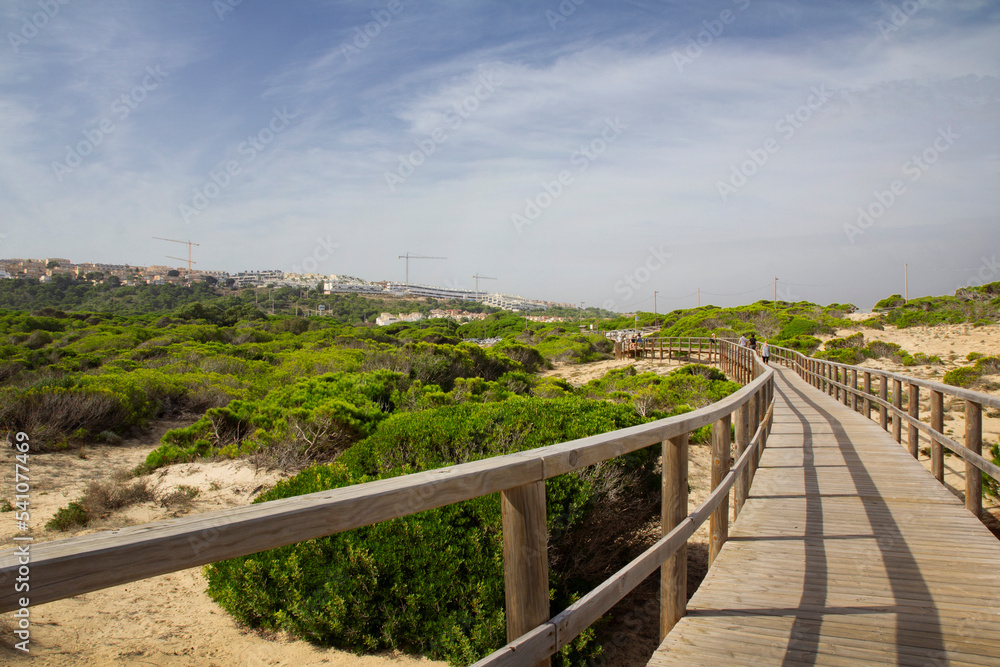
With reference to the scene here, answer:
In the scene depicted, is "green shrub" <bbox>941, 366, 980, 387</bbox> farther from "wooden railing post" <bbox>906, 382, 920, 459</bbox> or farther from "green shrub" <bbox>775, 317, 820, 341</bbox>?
"green shrub" <bbox>775, 317, 820, 341</bbox>

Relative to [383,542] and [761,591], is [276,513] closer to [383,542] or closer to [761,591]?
[761,591]

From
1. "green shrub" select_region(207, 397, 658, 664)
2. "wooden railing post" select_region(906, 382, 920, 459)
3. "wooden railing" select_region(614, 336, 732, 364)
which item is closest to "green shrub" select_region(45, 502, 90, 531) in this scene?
"green shrub" select_region(207, 397, 658, 664)

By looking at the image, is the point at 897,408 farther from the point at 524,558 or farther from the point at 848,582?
the point at 524,558

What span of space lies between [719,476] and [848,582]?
0.84 m

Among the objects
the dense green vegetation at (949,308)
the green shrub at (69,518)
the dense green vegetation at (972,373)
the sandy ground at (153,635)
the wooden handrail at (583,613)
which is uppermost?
the dense green vegetation at (949,308)

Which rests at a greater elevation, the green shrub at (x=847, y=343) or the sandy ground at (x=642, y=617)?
the green shrub at (x=847, y=343)

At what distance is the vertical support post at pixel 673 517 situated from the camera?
2.63 m

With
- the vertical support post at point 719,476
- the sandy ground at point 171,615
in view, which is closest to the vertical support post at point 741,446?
the vertical support post at point 719,476

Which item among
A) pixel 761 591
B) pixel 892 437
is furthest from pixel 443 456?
pixel 892 437

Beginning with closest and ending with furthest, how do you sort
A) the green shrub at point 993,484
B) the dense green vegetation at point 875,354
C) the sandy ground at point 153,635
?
the sandy ground at point 153,635 < the green shrub at point 993,484 < the dense green vegetation at point 875,354

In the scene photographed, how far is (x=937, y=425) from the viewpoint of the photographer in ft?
17.2

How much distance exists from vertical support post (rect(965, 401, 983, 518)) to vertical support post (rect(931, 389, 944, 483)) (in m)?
0.67

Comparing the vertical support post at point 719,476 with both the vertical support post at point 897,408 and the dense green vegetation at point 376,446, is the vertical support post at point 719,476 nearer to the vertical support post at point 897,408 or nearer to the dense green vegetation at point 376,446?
the dense green vegetation at point 376,446

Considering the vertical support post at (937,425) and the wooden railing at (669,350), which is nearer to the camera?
the vertical support post at (937,425)
